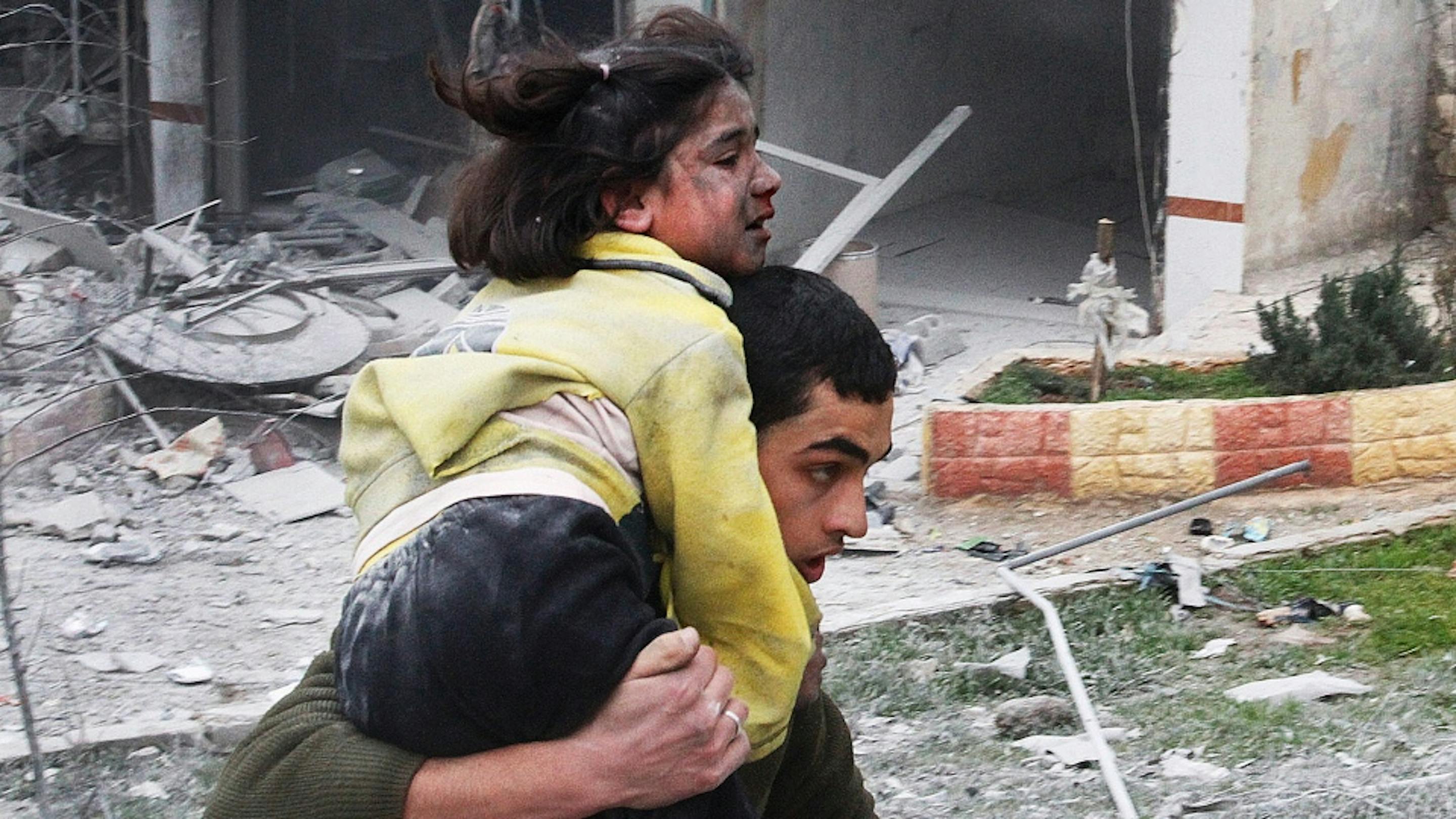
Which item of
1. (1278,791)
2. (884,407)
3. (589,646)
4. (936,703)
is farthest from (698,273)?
(936,703)

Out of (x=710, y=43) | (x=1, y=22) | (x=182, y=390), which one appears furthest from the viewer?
(x=1, y=22)

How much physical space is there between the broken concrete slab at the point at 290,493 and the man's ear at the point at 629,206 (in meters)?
5.54

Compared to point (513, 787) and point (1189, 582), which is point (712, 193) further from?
point (1189, 582)

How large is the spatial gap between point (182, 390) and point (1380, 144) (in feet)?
22.6

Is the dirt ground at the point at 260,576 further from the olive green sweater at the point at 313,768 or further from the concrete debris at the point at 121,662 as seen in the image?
the olive green sweater at the point at 313,768

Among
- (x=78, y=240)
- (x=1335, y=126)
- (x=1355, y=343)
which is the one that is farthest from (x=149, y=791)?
(x=1335, y=126)

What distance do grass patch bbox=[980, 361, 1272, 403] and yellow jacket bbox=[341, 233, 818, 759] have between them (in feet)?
17.2

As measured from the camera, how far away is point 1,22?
1275 cm

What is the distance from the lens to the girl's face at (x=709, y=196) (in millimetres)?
1810

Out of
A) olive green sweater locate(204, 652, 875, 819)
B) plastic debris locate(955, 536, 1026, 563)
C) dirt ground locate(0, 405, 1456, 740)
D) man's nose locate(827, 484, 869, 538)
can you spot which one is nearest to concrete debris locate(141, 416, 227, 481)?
dirt ground locate(0, 405, 1456, 740)

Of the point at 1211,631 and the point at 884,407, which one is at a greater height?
the point at 884,407

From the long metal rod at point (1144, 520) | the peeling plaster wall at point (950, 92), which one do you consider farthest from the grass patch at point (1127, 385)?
the peeling plaster wall at point (950, 92)

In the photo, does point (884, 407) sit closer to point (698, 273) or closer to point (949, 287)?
point (698, 273)

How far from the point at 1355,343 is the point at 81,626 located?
15.7 feet
